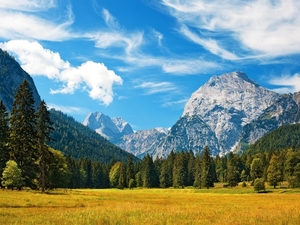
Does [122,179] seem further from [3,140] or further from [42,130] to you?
[42,130]

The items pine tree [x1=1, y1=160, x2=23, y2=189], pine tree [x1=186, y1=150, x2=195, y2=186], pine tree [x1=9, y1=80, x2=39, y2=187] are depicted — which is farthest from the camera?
pine tree [x1=186, y1=150, x2=195, y2=186]

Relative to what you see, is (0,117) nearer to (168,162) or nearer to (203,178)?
(203,178)

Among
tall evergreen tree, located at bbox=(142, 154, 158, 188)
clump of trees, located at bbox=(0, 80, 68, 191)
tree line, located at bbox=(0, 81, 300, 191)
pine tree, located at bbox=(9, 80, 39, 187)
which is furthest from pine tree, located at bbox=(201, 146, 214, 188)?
pine tree, located at bbox=(9, 80, 39, 187)

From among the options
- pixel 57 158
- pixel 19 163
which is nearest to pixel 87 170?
pixel 57 158

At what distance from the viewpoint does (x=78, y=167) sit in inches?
6107

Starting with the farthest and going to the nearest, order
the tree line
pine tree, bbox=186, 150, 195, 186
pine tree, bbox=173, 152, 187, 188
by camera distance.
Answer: pine tree, bbox=186, 150, 195, 186
pine tree, bbox=173, 152, 187, 188
the tree line

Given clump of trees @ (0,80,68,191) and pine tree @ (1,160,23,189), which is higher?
clump of trees @ (0,80,68,191)

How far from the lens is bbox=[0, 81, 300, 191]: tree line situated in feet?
202

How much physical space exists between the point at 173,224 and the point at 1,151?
55682mm

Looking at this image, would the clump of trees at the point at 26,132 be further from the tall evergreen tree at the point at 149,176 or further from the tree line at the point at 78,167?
the tall evergreen tree at the point at 149,176

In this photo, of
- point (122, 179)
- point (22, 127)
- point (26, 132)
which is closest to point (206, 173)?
point (122, 179)

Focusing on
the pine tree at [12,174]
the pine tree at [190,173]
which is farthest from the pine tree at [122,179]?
the pine tree at [12,174]

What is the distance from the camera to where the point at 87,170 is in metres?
171

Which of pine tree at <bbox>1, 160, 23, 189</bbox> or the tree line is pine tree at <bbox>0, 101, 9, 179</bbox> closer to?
the tree line
